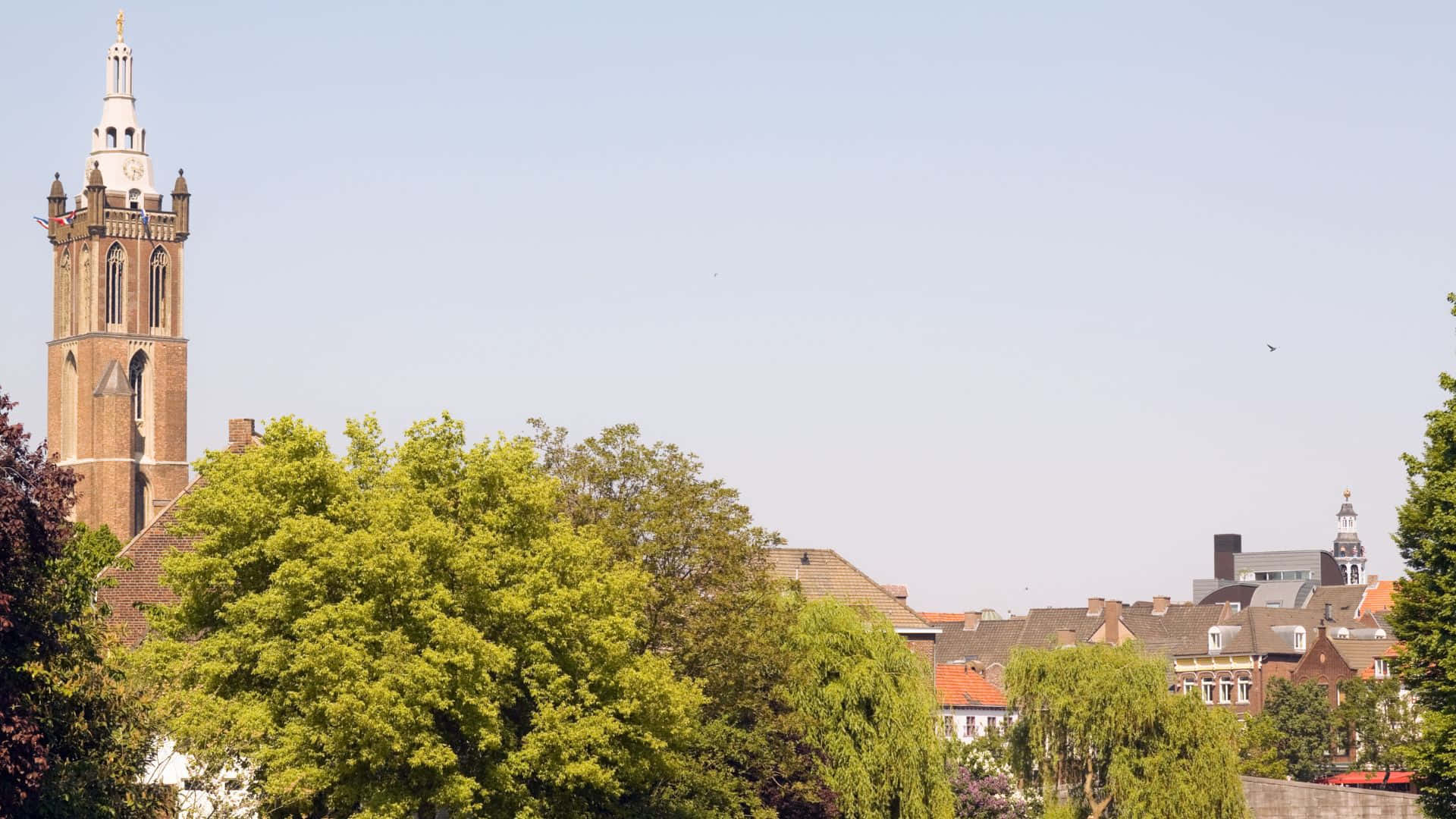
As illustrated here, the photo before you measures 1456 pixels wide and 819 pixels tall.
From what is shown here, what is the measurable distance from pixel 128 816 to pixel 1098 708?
1530 inches

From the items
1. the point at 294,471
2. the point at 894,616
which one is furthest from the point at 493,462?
the point at 894,616

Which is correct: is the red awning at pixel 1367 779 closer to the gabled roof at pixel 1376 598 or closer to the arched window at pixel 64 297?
the gabled roof at pixel 1376 598

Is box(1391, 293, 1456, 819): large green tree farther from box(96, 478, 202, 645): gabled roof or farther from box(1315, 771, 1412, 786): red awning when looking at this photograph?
box(1315, 771, 1412, 786): red awning

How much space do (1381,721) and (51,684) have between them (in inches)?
3437

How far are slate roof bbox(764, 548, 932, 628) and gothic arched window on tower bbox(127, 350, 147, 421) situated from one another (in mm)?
68596

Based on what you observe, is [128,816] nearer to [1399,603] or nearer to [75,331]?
[1399,603]

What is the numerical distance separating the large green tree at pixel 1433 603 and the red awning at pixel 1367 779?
5417 cm

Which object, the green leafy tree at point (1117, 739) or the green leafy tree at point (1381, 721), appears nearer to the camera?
the green leafy tree at point (1117, 739)

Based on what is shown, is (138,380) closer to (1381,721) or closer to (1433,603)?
(1381,721)

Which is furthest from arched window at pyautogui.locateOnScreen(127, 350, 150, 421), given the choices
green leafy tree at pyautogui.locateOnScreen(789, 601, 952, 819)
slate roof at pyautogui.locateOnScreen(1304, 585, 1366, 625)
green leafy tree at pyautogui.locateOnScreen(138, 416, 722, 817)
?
green leafy tree at pyautogui.locateOnScreen(138, 416, 722, 817)

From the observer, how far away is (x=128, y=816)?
36625 mm

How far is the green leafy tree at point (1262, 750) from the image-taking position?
110 metres

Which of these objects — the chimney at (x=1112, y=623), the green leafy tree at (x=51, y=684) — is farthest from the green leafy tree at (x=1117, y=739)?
the chimney at (x=1112, y=623)

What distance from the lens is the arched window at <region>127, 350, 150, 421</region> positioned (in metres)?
143
